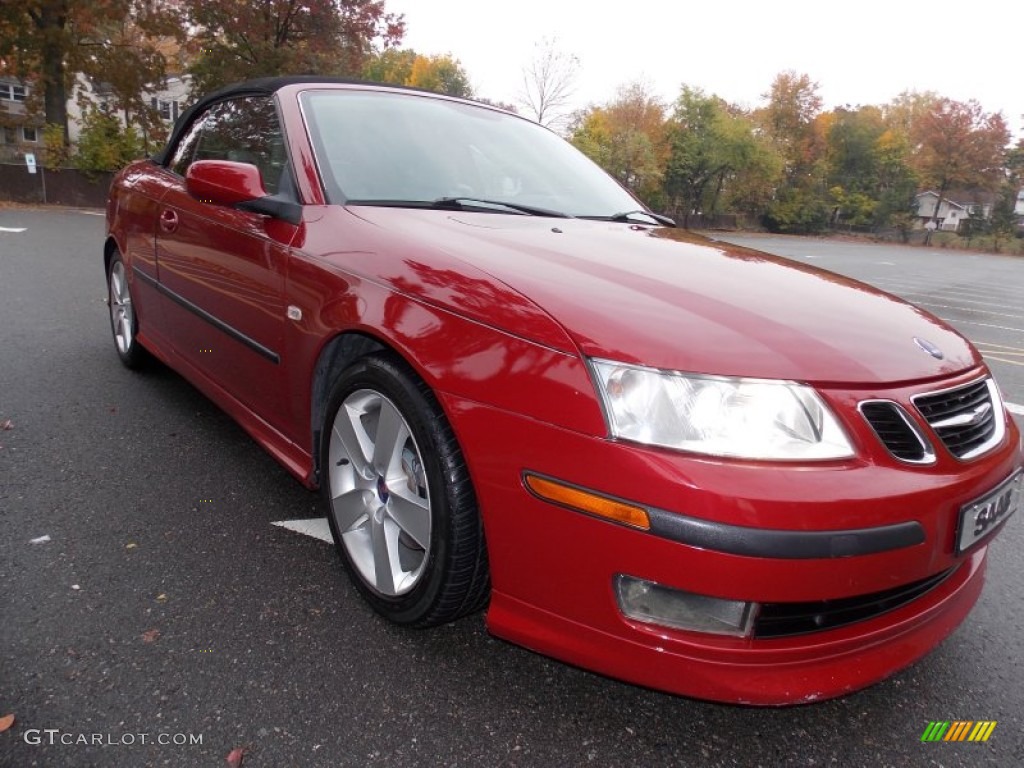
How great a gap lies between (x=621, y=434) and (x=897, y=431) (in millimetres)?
621

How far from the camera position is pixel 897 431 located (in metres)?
1.56

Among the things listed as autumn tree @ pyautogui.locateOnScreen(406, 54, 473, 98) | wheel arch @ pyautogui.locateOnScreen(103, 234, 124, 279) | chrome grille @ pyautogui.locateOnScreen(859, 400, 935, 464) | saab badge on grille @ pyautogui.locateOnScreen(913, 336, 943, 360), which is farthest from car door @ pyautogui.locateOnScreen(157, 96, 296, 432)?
autumn tree @ pyautogui.locateOnScreen(406, 54, 473, 98)

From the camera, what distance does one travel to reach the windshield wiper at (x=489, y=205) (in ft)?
8.02

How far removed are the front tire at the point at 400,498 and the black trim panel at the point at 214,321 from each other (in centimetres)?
47

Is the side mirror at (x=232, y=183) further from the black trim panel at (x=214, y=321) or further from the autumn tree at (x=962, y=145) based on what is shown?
the autumn tree at (x=962, y=145)

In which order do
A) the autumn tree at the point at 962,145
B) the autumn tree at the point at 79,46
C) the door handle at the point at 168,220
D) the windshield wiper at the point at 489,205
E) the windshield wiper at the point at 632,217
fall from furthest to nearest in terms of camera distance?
the autumn tree at the point at 962,145 < the autumn tree at the point at 79,46 < the door handle at the point at 168,220 < the windshield wiper at the point at 632,217 < the windshield wiper at the point at 489,205

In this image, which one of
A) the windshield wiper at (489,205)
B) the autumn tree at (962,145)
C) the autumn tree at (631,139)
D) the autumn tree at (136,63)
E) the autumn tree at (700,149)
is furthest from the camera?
the autumn tree at (962,145)

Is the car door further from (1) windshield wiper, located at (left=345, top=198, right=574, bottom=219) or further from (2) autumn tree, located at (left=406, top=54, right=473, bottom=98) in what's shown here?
(2) autumn tree, located at (left=406, top=54, right=473, bottom=98)

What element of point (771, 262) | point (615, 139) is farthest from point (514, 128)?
point (615, 139)

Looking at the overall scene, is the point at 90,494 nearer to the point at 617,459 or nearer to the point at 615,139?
the point at 617,459

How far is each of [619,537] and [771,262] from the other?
1322 millimetres

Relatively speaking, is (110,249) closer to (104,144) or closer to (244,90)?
(244,90)

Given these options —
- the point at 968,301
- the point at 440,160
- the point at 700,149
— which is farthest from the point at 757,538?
the point at 700,149

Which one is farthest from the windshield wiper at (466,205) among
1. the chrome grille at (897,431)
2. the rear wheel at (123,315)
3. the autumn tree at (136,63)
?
the autumn tree at (136,63)
